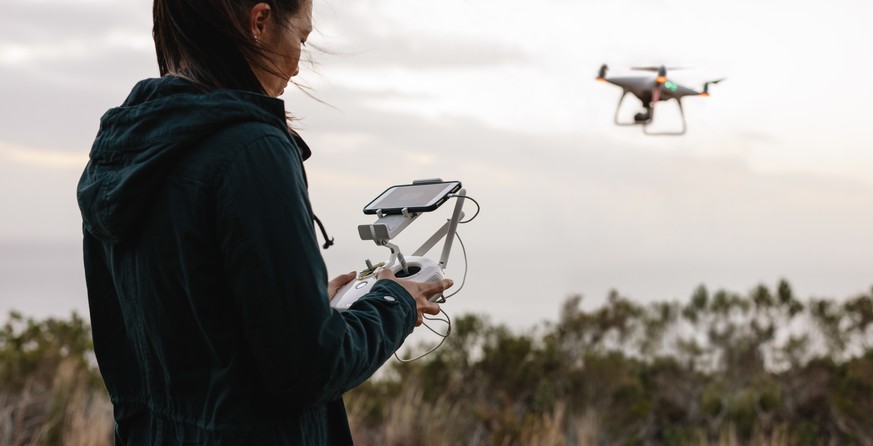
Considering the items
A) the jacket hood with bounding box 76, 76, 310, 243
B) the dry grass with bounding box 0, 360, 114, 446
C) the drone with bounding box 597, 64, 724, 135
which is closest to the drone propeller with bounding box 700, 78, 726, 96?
the drone with bounding box 597, 64, 724, 135

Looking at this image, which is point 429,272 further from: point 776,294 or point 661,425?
point 776,294

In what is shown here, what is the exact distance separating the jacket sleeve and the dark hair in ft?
0.62

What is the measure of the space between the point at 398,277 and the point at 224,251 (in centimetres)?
46

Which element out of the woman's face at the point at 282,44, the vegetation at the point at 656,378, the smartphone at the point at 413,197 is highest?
the woman's face at the point at 282,44

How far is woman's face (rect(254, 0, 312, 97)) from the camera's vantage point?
5.39ft

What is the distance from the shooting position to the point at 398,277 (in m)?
1.85

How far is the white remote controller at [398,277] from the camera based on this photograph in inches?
70.2

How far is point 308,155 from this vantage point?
70.7 inches

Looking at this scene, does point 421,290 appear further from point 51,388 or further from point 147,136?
point 51,388

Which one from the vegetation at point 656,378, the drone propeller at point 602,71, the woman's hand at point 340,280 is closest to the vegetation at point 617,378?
the vegetation at point 656,378

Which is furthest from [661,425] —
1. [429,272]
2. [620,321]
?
[429,272]

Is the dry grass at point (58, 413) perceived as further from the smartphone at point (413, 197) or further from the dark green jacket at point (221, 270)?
the dark green jacket at point (221, 270)

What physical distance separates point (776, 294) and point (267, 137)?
9930 mm

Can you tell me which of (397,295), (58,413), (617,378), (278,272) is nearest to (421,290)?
(397,295)
